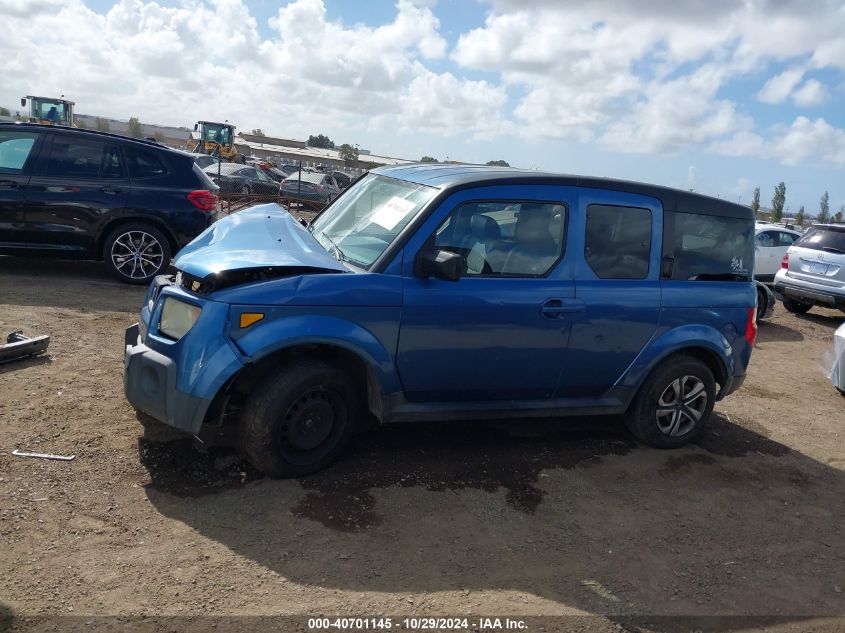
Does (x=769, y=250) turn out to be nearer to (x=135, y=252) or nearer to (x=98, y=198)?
(x=135, y=252)

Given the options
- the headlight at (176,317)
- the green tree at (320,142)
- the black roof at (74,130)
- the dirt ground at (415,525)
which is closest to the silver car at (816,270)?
the dirt ground at (415,525)

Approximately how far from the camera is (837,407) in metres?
7.30

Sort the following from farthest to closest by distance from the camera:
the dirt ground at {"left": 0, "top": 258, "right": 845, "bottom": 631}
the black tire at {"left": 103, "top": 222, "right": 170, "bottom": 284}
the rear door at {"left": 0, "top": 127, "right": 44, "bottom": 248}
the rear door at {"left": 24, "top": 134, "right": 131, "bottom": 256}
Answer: the black tire at {"left": 103, "top": 222, "right": 170, "bottom": 284}
the rear door at {"left": 24, "top": 134, "right": 131, "bottom": 256}
the rear door at {"left": 0, "top": 127, "right": 44, "bottom": 248}
the dirt ground at {"left": 0, "top": 258, "right": 845, "bottom": 631}

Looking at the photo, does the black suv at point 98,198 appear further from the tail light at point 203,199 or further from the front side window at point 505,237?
the front side window at point 505,237

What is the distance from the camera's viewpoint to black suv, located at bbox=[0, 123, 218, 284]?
8.26 m

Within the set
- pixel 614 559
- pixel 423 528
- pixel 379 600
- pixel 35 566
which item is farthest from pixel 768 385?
pixel 35 566

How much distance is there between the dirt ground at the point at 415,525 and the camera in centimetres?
323

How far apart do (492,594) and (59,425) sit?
2978 mm

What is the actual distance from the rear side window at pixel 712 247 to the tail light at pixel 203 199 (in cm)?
599

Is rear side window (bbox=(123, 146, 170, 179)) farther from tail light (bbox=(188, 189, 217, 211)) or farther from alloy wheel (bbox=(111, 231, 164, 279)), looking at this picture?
alloy wheel (bbox=(111, 231, 164, 279))

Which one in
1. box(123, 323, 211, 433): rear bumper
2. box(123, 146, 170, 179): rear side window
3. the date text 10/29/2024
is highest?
box(123, 146, 170, 179): rear side window

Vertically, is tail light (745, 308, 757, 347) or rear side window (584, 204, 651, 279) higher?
rear side window (584, 204, 651, 279)

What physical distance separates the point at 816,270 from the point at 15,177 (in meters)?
12.3

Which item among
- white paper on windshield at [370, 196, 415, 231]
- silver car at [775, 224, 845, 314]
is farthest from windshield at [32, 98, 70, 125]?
white paper on windshield at [370, 196, 415, 231]
